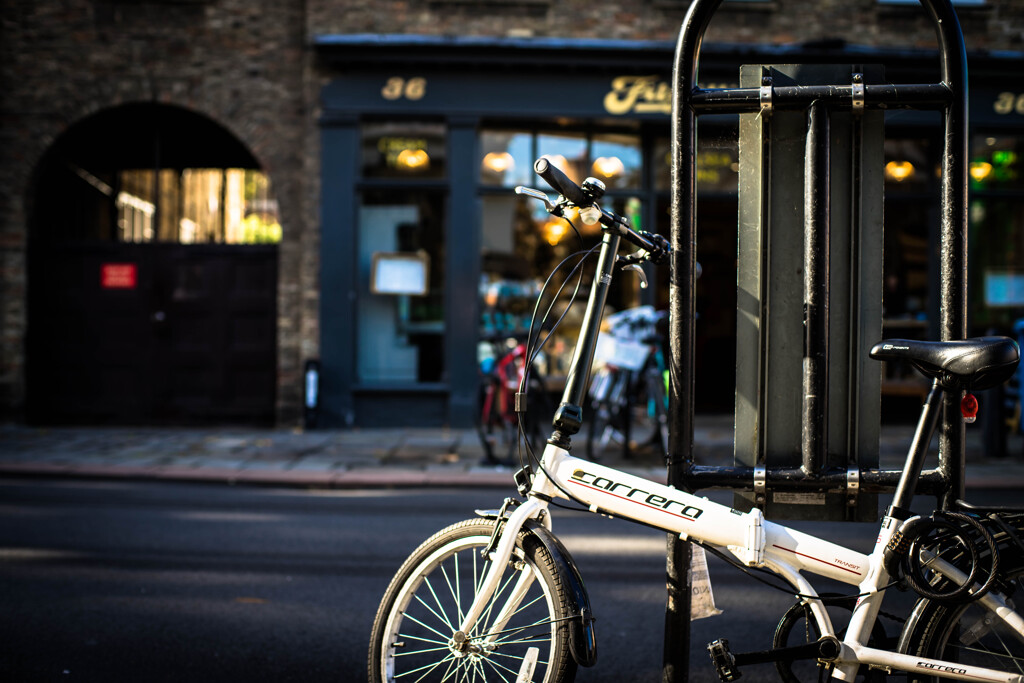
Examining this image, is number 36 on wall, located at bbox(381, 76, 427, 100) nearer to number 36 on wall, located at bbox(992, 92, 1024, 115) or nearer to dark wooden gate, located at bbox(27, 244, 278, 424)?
dark wooden gate, located at bbox(27, 244, 278, 424)

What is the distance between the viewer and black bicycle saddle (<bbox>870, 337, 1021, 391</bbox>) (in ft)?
6.85

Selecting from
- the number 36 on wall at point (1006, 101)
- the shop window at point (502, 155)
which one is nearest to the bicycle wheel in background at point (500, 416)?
the shop window at point (502, 155)

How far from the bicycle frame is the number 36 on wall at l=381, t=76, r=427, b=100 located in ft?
31.9

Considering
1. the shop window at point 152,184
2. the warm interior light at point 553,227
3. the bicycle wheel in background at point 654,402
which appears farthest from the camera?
the shop window at point 152,184

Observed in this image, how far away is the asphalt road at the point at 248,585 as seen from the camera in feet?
10.7

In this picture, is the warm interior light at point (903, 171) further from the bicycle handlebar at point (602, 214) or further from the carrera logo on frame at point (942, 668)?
the carrera logo on frame at point (942, 668)

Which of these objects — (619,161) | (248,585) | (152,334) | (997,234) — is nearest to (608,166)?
(619,161)

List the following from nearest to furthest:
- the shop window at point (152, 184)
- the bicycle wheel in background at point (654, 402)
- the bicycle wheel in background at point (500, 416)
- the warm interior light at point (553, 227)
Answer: the bicycle wheel in background at point (500, 416) → the bicycle wheel in background at point (654, 402) → the warm interior light at point (553, 227) → the shop window at point (152, 184)

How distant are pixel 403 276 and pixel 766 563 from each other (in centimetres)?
976

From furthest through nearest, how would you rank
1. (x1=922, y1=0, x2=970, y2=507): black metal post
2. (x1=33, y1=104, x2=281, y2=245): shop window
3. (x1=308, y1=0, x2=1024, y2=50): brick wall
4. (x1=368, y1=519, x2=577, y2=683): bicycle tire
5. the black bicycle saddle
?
(x1=33, y1=104, x2=281, y2=245): shop window
(x1=308, y1=0, x2=1024, y2=50): brick wall
(x1=922, y1=0, x2=970, y2=507): black metal post
(x1=368, y1=519, x2=577, y2=683): bicycle tire
the black bicycle saddle

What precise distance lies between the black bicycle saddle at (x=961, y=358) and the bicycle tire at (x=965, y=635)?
0.36m

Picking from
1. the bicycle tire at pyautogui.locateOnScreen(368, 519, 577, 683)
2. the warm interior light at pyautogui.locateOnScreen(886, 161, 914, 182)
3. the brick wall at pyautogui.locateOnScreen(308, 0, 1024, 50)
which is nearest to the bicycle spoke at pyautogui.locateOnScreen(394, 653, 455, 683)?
the bicycle tire at pyautogui.locateOnScreen(368, 519, 577, 683)

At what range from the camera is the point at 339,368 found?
11.3 meters

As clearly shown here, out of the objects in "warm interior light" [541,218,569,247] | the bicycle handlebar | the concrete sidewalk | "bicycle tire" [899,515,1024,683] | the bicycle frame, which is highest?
"warm interior light" [541,218,569,247]
